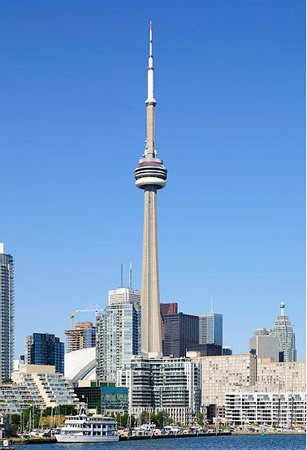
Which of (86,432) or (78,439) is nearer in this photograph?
(78,439)

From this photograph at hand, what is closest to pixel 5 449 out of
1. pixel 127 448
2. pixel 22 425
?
pixel 127 448

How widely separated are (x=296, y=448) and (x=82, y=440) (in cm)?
3233

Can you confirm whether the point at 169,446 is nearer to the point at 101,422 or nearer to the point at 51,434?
the point at 101,422

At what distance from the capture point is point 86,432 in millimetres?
157375

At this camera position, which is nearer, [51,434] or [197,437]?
[51,434]

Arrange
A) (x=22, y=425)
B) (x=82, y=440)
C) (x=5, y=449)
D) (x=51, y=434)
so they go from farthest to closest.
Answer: (x=22, y=425)
(x=51, y=434)
(x=82, y=440)
(x=5, y=449)

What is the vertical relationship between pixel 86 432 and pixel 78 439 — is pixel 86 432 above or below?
above

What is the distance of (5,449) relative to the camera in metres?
124

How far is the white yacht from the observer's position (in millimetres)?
156125

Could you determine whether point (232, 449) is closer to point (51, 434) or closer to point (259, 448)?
point (259, 448)

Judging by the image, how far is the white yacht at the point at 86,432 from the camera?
15612 centimetres

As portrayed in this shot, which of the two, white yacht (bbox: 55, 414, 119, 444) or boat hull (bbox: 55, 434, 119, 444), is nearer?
boat hull (bbox: 55, 434, 119, 444)

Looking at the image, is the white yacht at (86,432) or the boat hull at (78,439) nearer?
the boat hull at (78,439)

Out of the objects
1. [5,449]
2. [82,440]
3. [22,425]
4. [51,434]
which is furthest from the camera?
[22,425]
